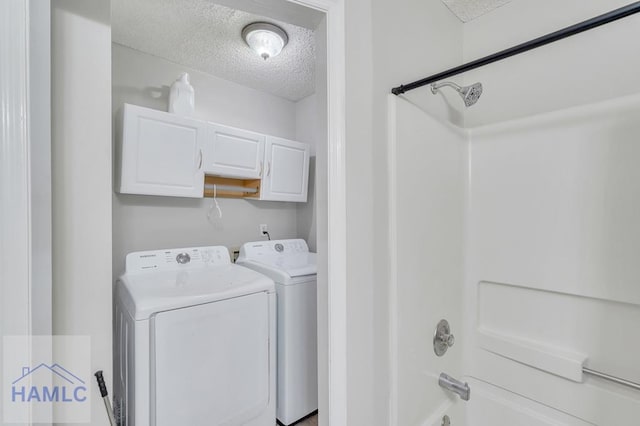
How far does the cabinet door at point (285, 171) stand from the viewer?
8.01ft

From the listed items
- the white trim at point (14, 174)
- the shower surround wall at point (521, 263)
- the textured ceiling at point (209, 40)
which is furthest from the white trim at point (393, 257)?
the textured ceiling at point (209, 40)

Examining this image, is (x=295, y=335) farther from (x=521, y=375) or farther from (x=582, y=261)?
(x=582, y=261)

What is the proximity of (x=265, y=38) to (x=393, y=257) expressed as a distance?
5.61 feet

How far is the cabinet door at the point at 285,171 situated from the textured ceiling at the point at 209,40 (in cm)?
61

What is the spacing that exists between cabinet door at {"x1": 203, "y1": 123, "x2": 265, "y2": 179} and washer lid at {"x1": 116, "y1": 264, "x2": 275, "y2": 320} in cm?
80

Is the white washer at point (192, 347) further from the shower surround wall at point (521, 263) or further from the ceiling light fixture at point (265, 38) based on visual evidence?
the ceiling light fixture at point (265, 38)

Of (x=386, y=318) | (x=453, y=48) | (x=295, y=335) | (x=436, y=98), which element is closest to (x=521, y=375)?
(x=386, y=318)

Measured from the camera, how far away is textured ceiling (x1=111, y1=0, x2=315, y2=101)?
5.44 feet

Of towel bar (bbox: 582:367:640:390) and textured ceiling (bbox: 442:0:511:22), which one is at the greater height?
textured ceiling (bbox: 442:0:511:22)

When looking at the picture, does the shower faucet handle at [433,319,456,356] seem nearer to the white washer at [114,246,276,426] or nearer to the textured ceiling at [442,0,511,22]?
the white washer at [114,246,276,426]

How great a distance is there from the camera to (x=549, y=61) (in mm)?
Result: 1240

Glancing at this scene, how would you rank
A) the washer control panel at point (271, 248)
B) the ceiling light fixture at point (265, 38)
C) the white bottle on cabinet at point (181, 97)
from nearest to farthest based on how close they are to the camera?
the ceiling light fixture at point (265, 38) → the white bottle on cabinet at point (181, 97) → the washer control panel at point (271, 248)

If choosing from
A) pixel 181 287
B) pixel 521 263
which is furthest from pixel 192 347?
pixel 521 263

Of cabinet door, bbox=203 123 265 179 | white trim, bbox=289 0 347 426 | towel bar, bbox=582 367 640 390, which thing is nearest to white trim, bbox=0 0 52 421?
white trim, bbox=289 0 347 426
